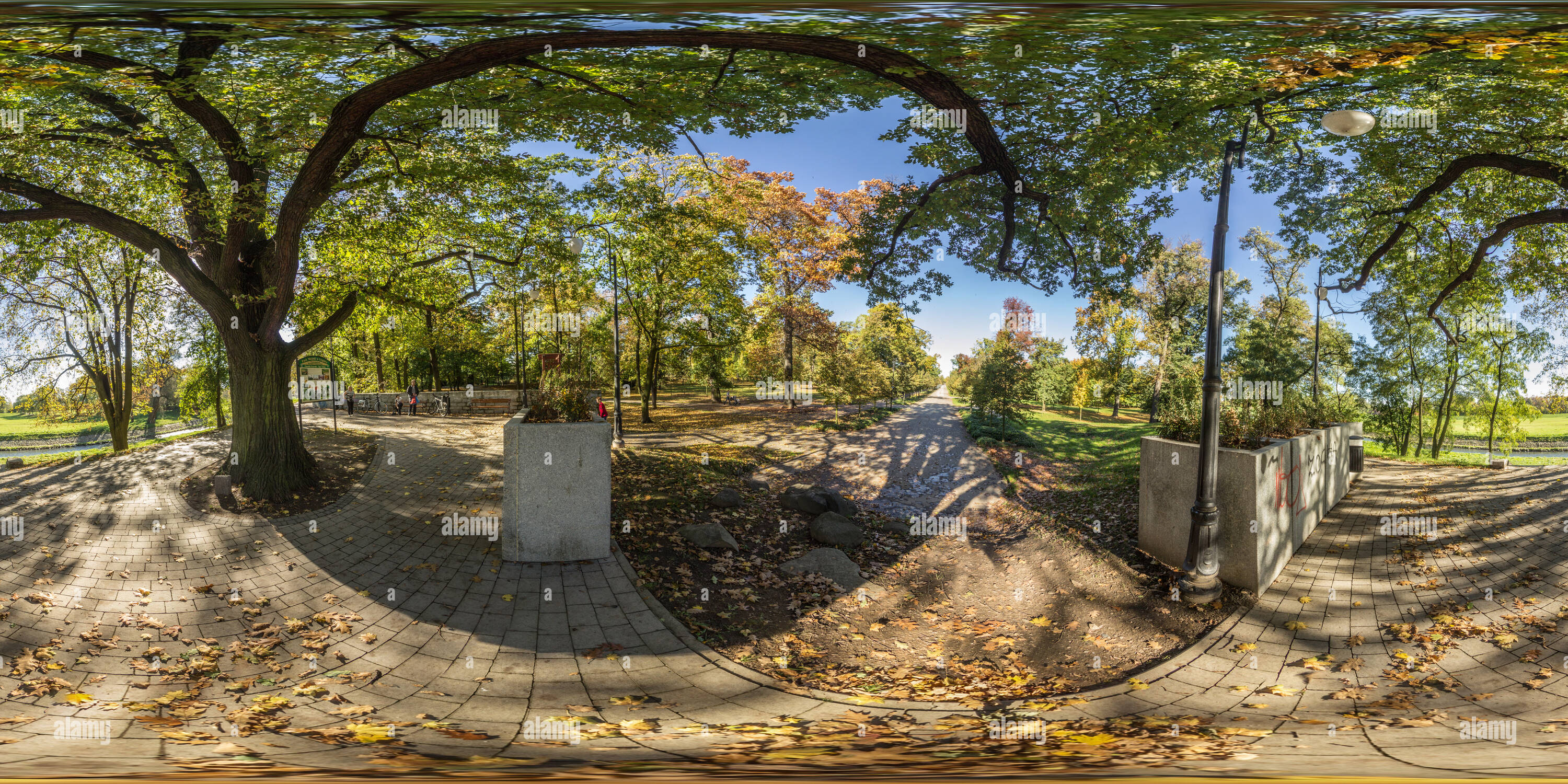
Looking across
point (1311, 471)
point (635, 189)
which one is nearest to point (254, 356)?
point (635, 189)

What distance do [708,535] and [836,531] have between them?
0.87 meters

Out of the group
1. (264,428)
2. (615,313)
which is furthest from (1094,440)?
(264,428)

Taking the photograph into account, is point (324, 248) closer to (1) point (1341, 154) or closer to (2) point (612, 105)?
(2) point (612, 105)

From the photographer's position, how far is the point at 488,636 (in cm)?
138

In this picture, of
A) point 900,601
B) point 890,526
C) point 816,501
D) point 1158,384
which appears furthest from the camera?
point 1158,384

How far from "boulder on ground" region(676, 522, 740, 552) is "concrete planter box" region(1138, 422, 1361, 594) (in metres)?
2.72

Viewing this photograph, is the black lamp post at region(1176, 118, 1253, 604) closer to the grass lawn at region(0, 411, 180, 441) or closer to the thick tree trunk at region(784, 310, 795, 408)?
the thick tree trunk at region(784, 310, 795, 408)

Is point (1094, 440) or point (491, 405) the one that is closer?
point (491, 405)

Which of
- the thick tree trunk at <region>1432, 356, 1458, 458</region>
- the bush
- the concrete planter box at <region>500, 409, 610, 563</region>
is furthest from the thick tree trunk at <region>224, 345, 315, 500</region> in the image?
the thick tree trunk at <region>1432, 356, 1458, 458</region>

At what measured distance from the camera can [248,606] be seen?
→ 4.46ft

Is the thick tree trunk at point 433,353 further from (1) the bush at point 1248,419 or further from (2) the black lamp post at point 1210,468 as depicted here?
(1) the bush at point 1248,419

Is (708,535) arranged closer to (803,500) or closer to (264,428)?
(803,500)

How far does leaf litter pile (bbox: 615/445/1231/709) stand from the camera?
159 cm

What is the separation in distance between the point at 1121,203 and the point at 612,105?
228cm
